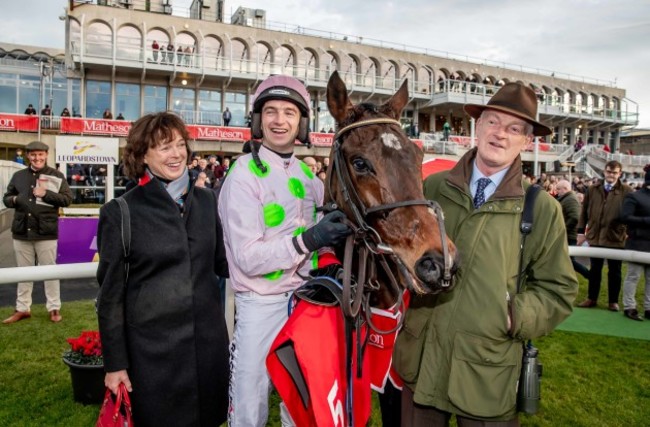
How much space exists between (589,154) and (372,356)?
1607 inches

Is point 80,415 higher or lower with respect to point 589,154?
lower

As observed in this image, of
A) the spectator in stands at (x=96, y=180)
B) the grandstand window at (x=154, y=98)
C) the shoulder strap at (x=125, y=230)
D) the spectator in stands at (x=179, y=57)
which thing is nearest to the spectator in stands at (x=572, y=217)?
the shoulder strap at (x=125, y=230)

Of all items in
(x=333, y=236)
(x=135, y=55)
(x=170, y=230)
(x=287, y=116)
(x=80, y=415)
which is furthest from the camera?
(x=135, y=55)

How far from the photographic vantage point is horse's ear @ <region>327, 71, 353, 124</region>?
7.13 ft

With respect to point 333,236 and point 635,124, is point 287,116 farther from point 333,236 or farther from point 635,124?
point 635,124

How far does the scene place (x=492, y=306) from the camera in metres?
1.99

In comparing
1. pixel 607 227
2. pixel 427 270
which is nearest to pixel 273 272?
pixel 427 270

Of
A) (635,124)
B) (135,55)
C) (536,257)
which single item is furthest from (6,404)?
(635,124)

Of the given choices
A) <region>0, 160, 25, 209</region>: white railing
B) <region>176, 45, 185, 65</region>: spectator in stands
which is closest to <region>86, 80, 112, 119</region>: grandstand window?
<region>176, 45, 185, 65</region>: spectator in stands

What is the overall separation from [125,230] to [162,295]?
1.15ft

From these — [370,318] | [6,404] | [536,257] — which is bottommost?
[6,404]

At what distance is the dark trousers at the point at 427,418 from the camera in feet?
6.70

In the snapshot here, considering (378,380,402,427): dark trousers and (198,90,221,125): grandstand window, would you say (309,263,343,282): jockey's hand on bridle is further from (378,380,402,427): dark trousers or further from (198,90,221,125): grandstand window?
(198,90,221,125): grandstand window

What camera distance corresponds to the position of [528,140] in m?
2.30
